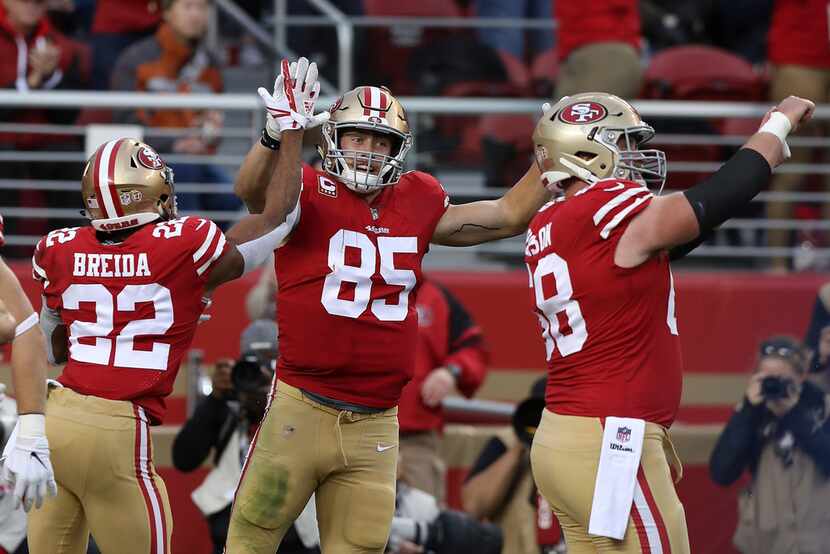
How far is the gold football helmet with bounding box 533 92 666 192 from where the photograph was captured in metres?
4.66

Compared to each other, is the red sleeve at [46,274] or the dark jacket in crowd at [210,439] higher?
the red sleeve at [46,274]

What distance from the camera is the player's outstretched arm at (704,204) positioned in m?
4.27

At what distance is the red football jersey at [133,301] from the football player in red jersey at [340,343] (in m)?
0.32

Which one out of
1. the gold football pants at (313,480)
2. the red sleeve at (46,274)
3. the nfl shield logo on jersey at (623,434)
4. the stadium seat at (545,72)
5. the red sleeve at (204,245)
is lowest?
the gold football pants at (313,480)

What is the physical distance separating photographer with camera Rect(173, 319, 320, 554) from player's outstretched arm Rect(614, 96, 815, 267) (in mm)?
2052

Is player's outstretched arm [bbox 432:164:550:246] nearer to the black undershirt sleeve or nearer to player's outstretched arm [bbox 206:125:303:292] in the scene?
player's outstretched arm [bbox 206:125:303:292]

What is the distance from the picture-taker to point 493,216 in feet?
17.6

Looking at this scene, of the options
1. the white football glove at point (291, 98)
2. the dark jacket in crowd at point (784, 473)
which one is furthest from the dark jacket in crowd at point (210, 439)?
the dark jacket in crowd at point (784, 473)

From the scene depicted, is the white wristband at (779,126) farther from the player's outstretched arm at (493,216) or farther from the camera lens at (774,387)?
the camera lens at (774,387)

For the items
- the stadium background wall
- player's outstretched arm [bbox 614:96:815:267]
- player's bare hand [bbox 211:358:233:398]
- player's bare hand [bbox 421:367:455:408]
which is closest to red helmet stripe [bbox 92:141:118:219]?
player's bare hand [bbox 211:358:233:398]

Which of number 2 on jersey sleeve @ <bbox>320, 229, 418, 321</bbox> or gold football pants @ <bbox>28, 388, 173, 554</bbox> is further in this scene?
number 2 on jersey sleeve @ <bbox>320, 229, 418, 321</bbox>

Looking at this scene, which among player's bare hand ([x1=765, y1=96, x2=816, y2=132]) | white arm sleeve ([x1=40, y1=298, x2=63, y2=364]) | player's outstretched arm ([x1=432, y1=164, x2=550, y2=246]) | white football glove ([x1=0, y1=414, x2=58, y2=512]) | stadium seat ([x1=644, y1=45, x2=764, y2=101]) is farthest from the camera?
stadium seat ([x1=644, y1=45, x2=764, y2=101])

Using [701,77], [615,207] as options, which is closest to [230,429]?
[615,207]

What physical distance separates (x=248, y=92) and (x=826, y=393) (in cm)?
440
